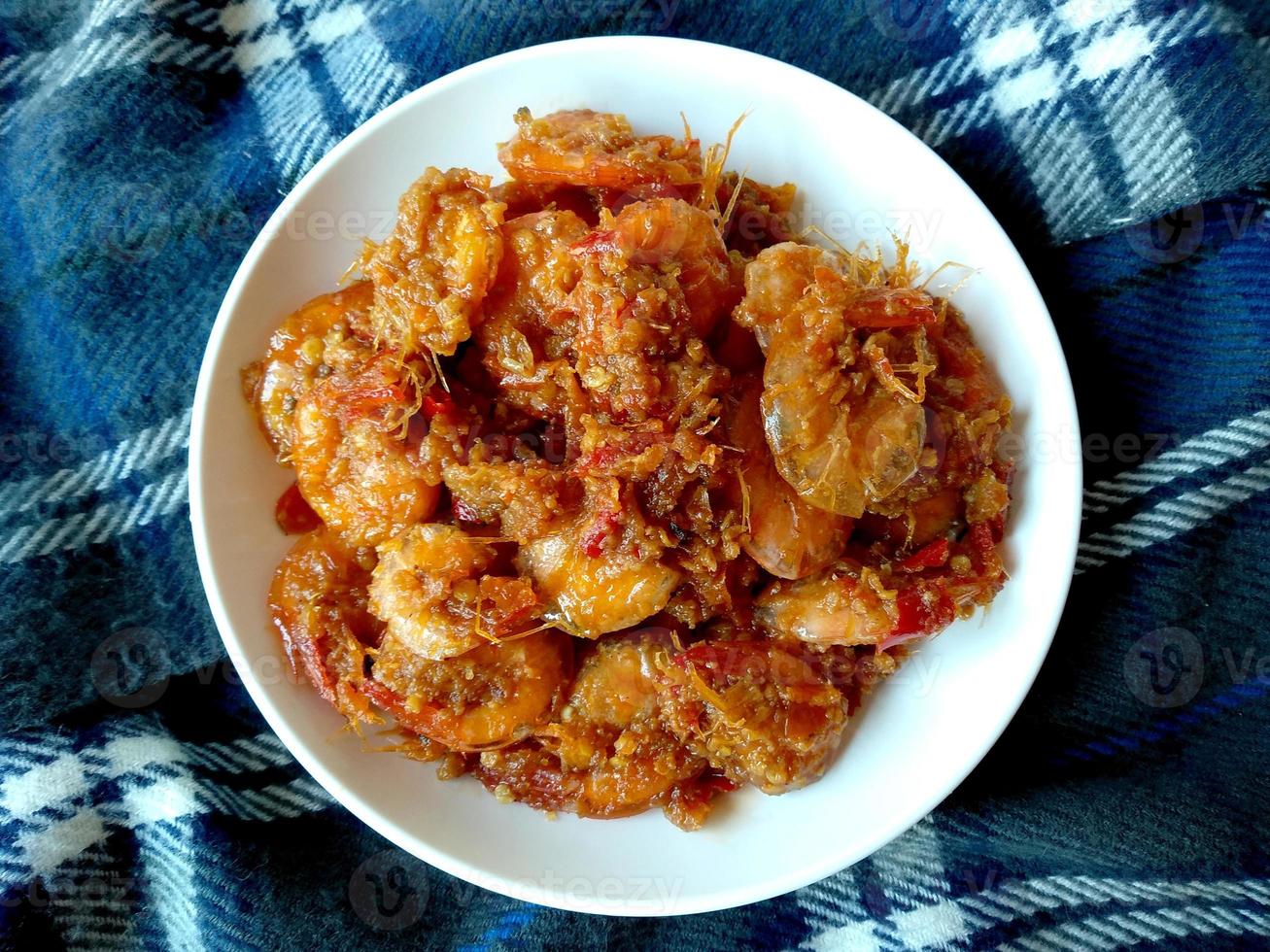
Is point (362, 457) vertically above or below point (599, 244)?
below

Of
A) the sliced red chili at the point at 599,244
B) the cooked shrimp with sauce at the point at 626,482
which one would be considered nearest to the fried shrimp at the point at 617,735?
the cooked shrimp with sauce at the point at 626,482

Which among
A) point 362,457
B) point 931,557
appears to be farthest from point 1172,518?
point 362,457

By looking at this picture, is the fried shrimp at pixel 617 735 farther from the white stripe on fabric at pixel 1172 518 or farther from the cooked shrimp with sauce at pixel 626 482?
the white stripe on fabric at pixel 1172 518

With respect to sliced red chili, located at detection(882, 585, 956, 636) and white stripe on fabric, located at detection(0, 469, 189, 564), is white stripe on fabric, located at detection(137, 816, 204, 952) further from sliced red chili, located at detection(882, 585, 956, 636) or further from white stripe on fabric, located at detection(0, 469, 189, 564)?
sliced red chili, located at detection(882, 585, 956, 636)

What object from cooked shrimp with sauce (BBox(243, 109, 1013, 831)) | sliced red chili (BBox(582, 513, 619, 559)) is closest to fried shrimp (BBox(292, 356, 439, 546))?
cooked shrimp with sauce (BBox(243, 109, 1013, 831))

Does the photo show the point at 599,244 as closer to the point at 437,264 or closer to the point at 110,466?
the point at 437,264

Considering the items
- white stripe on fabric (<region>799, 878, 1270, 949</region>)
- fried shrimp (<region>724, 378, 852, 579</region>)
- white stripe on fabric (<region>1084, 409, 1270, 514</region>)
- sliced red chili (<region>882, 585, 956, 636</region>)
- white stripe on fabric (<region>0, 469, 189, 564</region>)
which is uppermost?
white stripe on fabric (<region>0, 469, 189, 564</region>)

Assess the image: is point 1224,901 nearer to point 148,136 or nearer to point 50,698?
point 50,698
